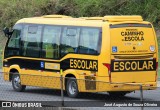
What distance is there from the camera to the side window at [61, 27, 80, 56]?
21.2 meters

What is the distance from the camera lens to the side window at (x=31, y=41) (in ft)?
74.2

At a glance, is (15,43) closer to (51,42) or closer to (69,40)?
(51,42)

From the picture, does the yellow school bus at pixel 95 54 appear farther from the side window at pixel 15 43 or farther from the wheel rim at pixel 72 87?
the side window at pixel 15 43

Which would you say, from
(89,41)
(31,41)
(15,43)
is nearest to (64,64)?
(89,41)

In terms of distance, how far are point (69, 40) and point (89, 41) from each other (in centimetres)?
97

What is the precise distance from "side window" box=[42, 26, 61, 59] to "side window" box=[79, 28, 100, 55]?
1.12m

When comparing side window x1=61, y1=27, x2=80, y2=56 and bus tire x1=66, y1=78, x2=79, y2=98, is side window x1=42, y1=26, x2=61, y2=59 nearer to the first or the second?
side window x1=61, y1=27, x2=80, y2=56

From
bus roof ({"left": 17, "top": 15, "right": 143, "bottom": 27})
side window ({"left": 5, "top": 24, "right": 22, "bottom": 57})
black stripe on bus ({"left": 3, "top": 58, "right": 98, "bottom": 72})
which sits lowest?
black stripe on bus ({"left": 3, "top": 58, "right": 98, "bottom": 72})

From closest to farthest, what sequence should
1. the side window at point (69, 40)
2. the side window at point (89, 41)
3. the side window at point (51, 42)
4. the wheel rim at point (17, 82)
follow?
1. the side window at point (89, 41)
2. the wheel rim at point (17, 82)
3. the side window at point (69, 40)
4. the side window at point (51, 42)

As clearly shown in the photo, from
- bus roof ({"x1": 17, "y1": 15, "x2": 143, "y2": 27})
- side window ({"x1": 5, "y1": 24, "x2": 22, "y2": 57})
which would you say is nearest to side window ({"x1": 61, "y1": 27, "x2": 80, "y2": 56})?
bus roof ({"x1": 17, "y1": 15, "x2": 143, "y2": 27})

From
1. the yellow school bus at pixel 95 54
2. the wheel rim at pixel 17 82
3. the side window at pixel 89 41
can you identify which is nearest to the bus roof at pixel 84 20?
the yellow school bus at pixel 95 54

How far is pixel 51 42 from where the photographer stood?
22.1 meters

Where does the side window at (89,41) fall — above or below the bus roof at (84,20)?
below

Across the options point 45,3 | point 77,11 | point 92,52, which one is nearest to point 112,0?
point 77,11
